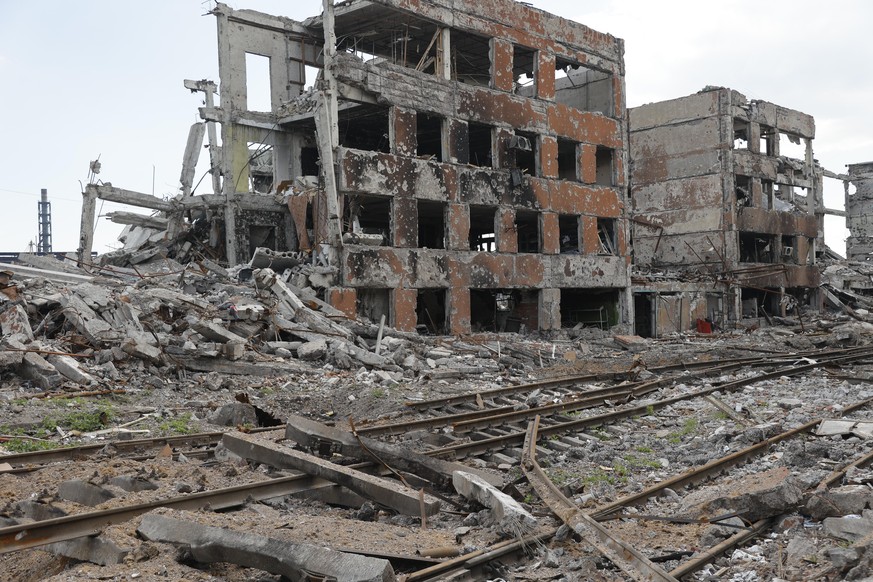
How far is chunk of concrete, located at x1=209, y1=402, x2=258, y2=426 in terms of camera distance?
10484mm

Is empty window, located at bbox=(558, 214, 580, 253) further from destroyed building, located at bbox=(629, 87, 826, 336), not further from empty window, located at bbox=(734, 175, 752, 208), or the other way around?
empty window, located at bbox=(734, 175, 752, 208)

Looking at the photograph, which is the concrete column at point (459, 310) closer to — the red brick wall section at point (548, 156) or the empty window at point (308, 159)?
the red brick wall section at point (548, 156)

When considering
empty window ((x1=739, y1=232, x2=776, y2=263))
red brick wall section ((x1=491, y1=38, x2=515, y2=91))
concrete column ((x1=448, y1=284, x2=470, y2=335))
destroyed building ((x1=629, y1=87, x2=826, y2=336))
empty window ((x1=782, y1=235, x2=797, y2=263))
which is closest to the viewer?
concrete column ((x1=448, y1=284, x2=470, y2=335))

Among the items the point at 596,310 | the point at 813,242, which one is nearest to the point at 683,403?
the point at 596,310

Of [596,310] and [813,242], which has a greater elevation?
[813,242]

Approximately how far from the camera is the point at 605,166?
31.3 metres

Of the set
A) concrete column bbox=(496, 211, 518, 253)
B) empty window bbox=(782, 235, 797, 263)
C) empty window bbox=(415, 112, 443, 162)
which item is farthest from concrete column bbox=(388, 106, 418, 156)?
empty window bbox=(782, 235, 797, 263)

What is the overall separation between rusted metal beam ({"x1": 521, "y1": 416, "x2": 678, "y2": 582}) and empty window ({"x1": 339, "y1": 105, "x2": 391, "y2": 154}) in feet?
61.5

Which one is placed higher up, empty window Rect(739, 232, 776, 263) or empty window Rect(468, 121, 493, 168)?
empty window Rect(468, 121, 493, 168)

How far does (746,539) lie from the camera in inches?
211

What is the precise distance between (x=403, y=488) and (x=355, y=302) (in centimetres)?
1577

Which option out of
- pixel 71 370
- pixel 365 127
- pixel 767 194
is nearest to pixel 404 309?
pixel 365 127

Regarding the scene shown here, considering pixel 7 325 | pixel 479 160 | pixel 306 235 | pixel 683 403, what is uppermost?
pixel 479 160

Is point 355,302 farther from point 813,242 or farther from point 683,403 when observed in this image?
point 813,242
